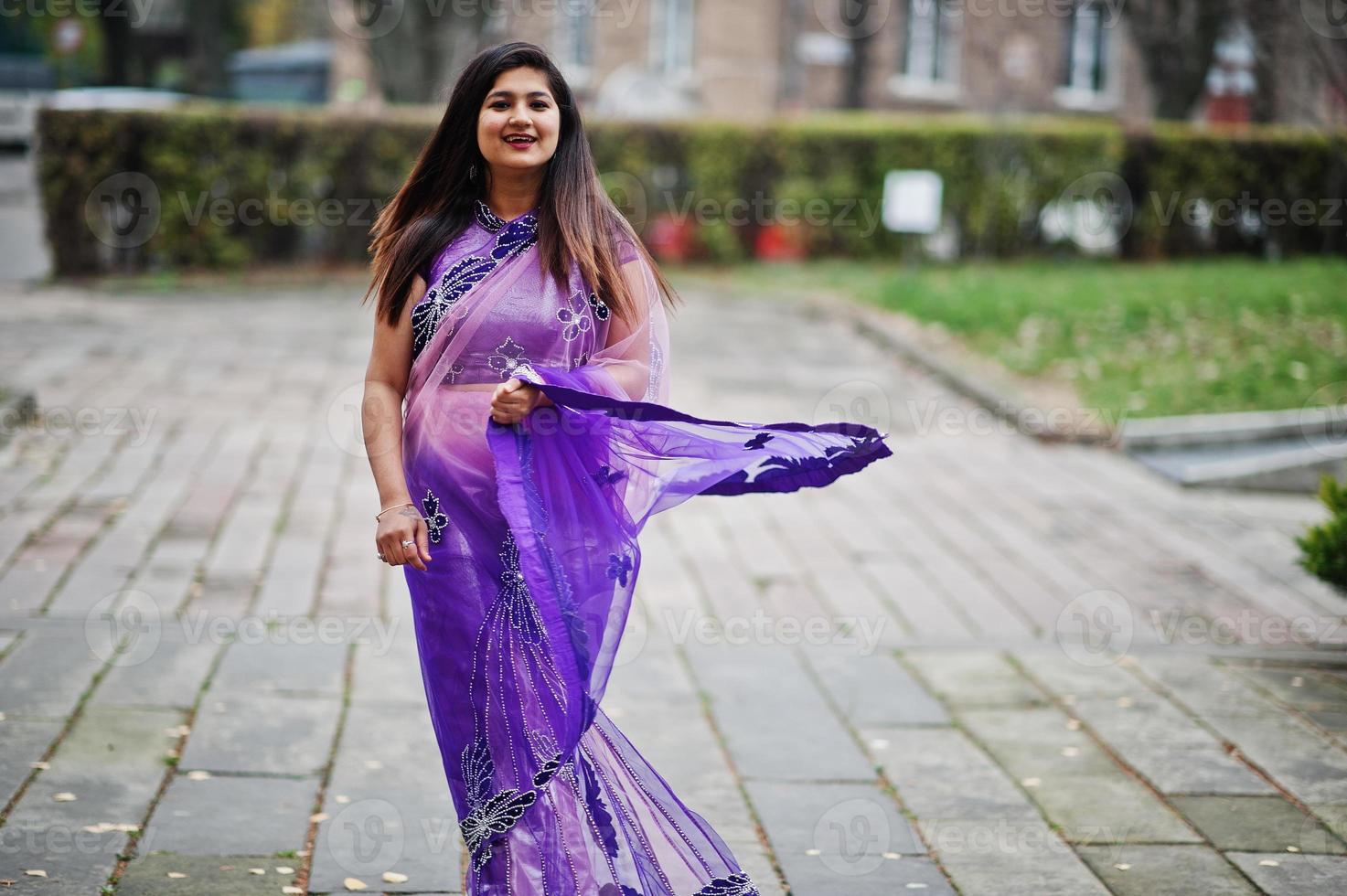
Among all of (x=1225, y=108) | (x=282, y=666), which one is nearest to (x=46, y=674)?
(x=282, y=666)

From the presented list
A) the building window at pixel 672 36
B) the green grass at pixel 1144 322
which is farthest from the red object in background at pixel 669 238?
the building window at pixel 672 36

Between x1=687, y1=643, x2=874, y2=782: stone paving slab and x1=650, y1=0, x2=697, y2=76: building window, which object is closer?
x1=687, y1=643, x2=874, y2=782: stone paving slab

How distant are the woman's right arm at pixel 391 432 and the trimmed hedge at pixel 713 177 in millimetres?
9423

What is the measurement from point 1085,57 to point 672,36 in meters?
9.36

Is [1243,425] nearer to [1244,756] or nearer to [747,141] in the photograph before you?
[1244,756]

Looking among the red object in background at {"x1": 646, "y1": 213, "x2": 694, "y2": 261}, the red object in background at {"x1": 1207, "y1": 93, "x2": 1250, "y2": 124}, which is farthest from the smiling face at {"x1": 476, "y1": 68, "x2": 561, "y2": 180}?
the red object in background at {"x1": 1207, "y1": 93, "x2": 1250, "y2": 124}

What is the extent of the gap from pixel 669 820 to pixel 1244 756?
222cm

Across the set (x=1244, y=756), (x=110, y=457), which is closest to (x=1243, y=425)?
(x=1244, y=756)

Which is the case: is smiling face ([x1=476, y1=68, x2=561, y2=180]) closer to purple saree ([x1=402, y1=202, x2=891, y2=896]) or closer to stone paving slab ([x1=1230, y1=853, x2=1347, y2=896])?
purple saree ([x1=402, y1=202, x2=891, y2=896])

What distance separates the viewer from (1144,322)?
1184 centimetres

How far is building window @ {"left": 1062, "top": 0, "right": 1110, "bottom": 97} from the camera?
1147 inches

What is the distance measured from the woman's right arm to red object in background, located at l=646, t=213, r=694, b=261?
12946 mm

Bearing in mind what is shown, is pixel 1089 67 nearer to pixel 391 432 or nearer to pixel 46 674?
pixel 46 674

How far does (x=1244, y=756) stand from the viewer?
14.2 feet
